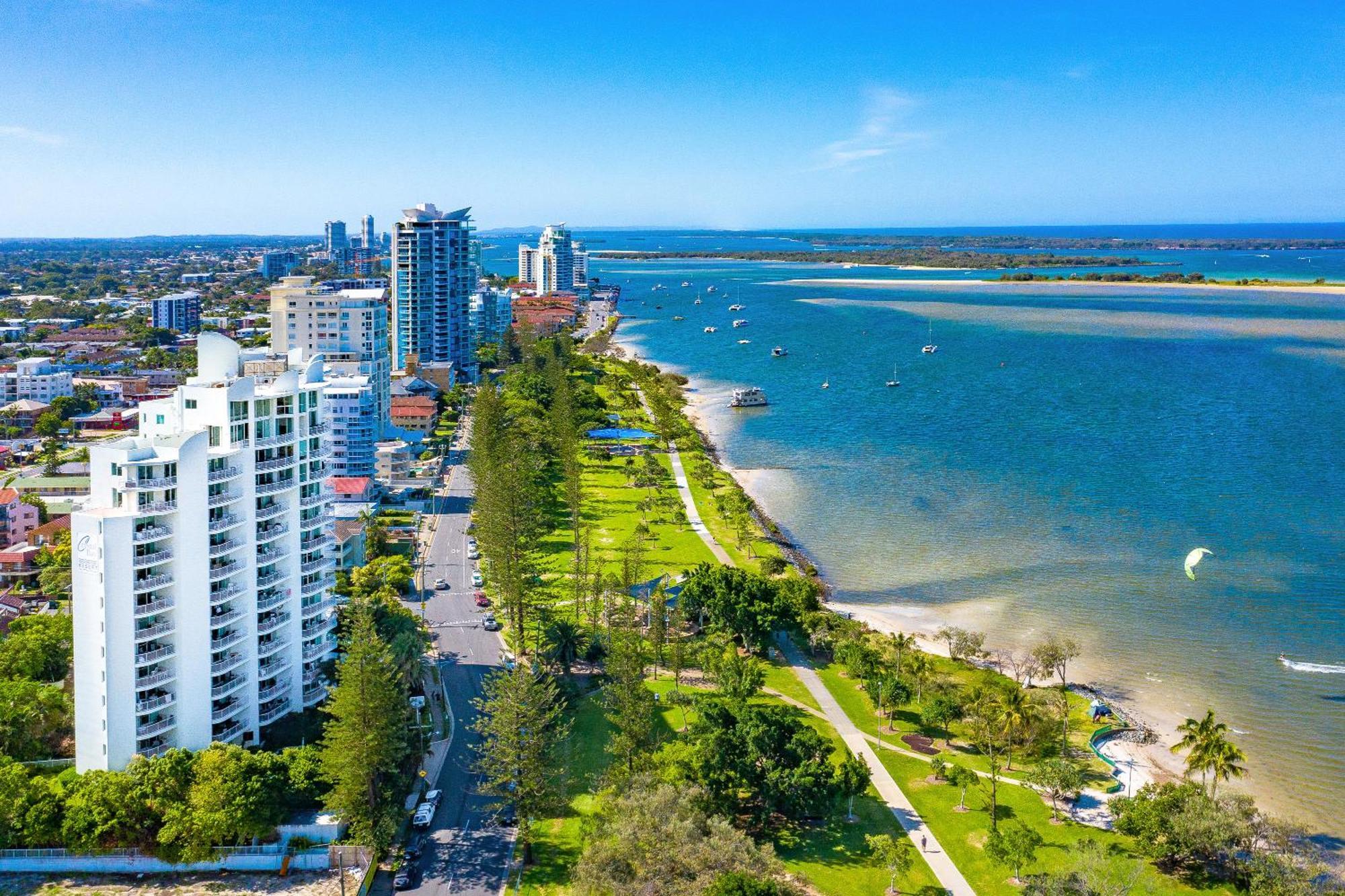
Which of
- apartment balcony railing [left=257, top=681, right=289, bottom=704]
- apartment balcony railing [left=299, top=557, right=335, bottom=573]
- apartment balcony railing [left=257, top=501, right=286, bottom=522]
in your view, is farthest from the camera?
apartment balcony railing [left=299, top=557, right=335, bottom=573]

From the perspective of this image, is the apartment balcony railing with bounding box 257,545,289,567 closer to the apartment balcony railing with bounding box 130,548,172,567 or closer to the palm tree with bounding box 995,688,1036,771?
the apartment balcony railing with bounding box 130,548,172,567

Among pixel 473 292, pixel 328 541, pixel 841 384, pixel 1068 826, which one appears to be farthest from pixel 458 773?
pixel 473 292

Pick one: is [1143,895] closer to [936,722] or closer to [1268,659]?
[936,722]

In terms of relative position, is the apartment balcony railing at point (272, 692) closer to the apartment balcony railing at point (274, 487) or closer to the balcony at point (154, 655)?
the balcony at point (154, 655)

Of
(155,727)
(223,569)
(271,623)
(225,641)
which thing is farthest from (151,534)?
(155,727)

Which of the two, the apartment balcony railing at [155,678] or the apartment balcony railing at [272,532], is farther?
the apartment balcony railing at [272,532]

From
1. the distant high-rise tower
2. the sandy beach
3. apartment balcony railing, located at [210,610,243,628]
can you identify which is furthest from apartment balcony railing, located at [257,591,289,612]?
the sandy beach

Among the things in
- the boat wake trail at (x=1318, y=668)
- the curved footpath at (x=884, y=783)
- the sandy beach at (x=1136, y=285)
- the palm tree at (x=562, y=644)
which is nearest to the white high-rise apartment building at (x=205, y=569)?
the palm tree at (x=562, y=644)

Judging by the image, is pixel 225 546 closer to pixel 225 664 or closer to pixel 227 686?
pixel 225 664
